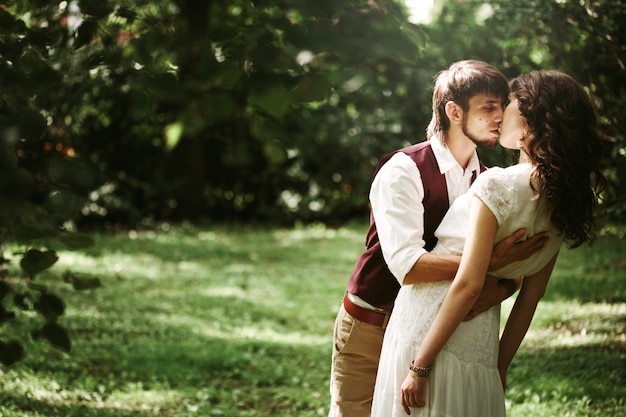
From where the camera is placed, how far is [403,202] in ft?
A: 8.09

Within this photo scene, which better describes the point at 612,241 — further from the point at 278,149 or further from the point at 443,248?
the point at 278,149

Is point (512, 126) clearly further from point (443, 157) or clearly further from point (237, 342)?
point (237, 342)

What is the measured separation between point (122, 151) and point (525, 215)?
12.1 meters

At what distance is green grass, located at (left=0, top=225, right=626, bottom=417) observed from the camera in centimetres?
487

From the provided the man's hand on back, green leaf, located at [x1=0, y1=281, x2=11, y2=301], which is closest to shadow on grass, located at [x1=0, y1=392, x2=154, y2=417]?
green leaf, located at [x1=0, y1=281, x2=11, y2=301]

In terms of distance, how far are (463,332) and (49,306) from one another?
1.31 metres

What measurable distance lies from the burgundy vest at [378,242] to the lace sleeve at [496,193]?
295mm

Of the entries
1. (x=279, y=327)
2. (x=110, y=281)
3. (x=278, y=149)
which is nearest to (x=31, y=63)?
(x=278, y=149)

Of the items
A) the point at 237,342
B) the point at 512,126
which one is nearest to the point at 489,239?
the point at 512,126

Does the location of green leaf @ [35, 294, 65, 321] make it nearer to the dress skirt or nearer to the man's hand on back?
the dress skirt

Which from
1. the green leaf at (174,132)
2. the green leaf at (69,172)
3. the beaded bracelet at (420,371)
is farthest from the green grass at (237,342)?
the green leaf at (174,132)

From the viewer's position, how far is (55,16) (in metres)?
3.63

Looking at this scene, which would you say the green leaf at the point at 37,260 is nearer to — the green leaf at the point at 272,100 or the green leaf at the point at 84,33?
the green leaf at the point at 84,33

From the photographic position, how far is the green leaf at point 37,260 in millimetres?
2127
